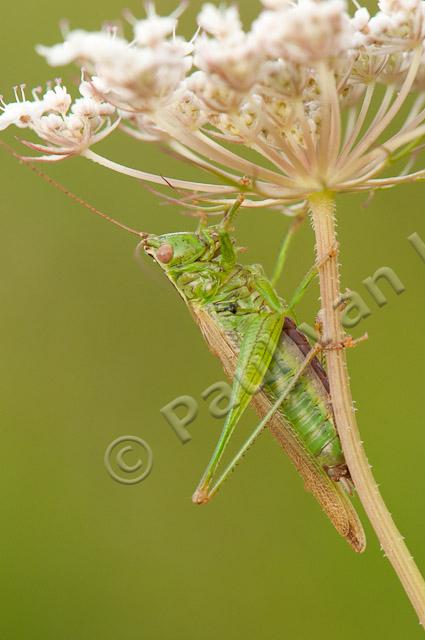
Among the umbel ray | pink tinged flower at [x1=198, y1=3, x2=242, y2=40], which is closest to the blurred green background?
the umbel ray

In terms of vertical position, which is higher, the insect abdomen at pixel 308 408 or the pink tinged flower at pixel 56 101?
the pink tinged flower at pixel 56 101

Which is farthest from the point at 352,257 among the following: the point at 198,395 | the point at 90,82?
the point at 90,82

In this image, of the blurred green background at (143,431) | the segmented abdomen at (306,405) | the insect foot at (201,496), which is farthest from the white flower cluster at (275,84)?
the blurred green background at (143,431)

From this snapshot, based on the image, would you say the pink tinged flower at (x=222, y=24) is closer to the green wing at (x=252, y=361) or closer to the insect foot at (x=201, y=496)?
the green wing at (x=252, y=361)

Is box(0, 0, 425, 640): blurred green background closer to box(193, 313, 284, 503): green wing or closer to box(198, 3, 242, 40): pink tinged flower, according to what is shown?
box(193, 313, 284, 503): green wing

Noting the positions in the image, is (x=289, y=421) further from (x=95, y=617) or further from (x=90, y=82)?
(x=95, y=617)

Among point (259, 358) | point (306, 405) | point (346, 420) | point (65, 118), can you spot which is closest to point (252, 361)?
point (259, 358)
